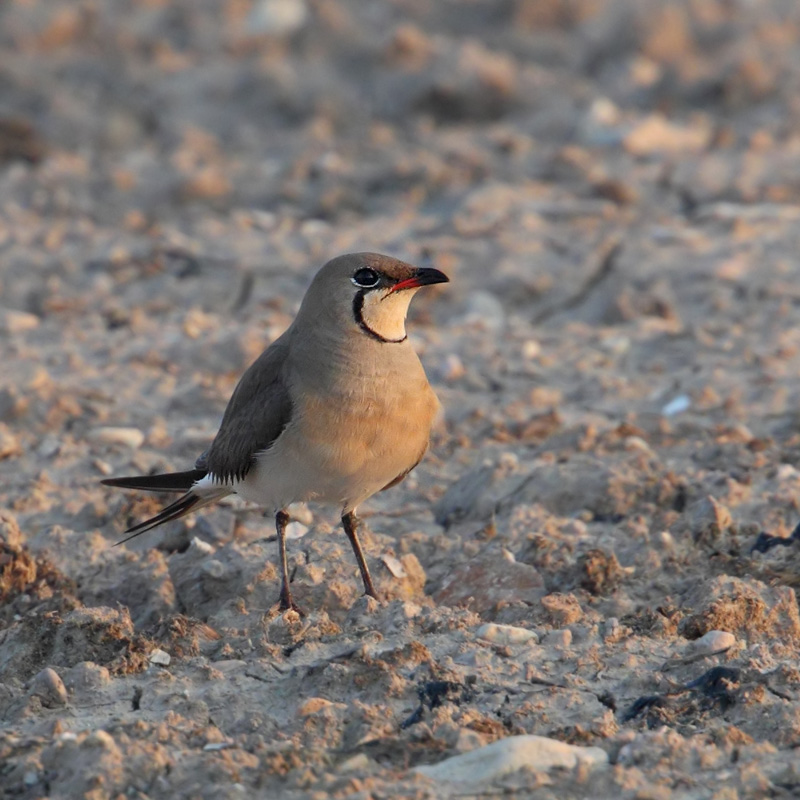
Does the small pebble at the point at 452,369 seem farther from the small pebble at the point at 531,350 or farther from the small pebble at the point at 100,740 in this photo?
the small pebble at the point at 100,740

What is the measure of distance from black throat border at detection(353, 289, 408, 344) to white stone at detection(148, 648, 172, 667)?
1289 mm

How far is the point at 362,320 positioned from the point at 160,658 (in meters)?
1.35

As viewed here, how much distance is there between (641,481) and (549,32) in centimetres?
699

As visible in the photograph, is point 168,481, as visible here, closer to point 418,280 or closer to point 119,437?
point 119,437

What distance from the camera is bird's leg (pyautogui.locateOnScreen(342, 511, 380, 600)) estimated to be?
4695 millimetres

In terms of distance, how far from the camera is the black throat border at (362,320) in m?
4.89

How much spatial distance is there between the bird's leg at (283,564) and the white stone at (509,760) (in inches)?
43.6

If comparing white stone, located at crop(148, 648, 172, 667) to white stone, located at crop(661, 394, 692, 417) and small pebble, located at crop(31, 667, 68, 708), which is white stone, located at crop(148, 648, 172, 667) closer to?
small pebble, located at crop(31, 667, 68, 708)

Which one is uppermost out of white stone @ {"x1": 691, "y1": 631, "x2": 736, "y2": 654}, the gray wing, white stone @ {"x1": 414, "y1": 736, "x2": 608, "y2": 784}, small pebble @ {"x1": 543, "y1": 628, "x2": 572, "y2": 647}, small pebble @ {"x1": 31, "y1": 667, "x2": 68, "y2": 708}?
the gray wing

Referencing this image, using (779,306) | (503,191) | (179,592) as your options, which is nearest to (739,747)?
(179,592)

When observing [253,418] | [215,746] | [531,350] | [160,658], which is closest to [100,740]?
[215,746]

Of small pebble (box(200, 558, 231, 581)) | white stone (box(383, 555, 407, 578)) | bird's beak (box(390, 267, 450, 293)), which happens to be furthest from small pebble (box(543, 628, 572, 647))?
bird's beak (box(390, 267, 450, 293))

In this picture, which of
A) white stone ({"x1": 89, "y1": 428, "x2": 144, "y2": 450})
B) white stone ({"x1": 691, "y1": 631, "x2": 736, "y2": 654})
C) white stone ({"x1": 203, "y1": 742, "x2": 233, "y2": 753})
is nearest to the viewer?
white stone ({"x1": 203, "y1": 742, "x2": 233, "y2": 753})

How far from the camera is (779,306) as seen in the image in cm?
748
